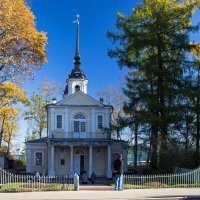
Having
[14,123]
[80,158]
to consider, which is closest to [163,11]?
[80,158]

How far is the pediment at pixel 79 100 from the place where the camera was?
4250 centimetres

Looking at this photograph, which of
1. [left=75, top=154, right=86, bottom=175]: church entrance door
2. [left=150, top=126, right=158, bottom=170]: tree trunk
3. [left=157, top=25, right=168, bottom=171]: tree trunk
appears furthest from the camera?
[left=75, top=154, right=86, bottom=175]: church entrance door

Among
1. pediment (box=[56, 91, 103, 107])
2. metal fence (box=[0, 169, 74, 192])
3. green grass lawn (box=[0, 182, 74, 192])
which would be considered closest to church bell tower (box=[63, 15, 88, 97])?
pediment (box=[56, 91, 103, 107])

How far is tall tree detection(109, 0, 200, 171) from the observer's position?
32.1 m

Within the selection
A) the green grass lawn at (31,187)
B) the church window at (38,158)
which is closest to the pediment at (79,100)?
the church window at (38,158)

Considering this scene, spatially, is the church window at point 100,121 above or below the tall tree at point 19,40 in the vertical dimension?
below

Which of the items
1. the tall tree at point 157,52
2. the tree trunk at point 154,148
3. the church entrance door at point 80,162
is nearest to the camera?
the tree trunk at point 154,148

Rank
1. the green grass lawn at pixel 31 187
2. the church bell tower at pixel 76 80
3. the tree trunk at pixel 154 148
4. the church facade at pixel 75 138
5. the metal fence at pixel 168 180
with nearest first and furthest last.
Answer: the green grass lawn at pixel 31 187, the metal fence at pixel 168 180, the tree trunk at pixel 154 148, the church facade at pixel 75 138, the church bell tower at pixel 76 80

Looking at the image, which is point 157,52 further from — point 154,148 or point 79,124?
point 79,124

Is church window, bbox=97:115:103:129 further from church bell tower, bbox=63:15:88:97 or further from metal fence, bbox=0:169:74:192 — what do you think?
metal fence, bbox=0:169:74:192

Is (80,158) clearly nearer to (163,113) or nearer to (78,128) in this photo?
(78,128)

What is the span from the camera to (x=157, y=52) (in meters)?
34.4

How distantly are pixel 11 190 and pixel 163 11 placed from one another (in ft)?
67.9

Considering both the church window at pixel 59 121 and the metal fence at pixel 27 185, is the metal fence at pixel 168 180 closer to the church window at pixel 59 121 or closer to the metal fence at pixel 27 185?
the metal fence at pixel 27 185
